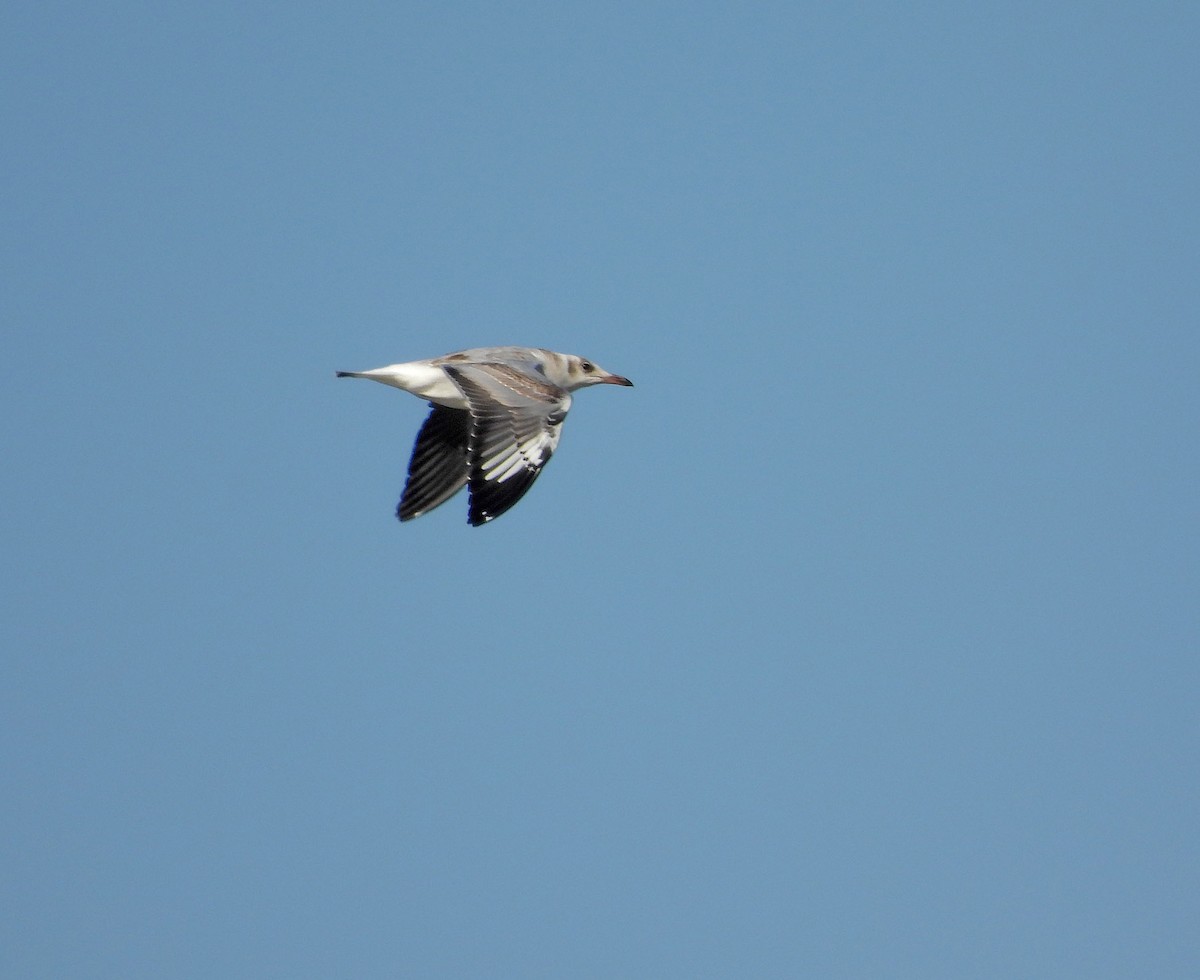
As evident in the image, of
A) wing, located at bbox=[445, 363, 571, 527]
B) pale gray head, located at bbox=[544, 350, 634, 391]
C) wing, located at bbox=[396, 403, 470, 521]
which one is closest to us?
wing, located at bbox=[445, 363, 571, 527]

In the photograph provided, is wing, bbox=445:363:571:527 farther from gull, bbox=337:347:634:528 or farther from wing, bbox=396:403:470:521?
wing, bbox=396:403:470:521

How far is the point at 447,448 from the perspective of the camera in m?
14.8

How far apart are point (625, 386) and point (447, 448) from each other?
2228 mm

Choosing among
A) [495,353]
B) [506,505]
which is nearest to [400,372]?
[495,353]

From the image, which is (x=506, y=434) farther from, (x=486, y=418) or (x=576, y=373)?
(x=576, y=373)

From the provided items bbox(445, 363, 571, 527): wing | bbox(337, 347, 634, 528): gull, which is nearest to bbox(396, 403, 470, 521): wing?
bbox(337, 347, 634, 528): gull

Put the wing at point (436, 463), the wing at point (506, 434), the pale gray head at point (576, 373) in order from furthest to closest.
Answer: the pale gray head at point (576, 373)
the wing at point (436, 463)
the wing at point (506, 434)

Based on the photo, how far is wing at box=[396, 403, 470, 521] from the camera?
14695 millimetres

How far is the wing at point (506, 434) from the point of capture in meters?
12.8

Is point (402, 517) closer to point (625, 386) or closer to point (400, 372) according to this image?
point (400, 372)

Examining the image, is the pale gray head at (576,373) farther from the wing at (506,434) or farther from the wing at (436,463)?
the wing at (506,434)

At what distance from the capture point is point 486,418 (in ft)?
42.9

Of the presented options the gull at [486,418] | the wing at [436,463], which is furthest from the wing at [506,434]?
the wing at [436,463]

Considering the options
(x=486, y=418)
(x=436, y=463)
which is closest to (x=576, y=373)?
(x=436, y=463)
